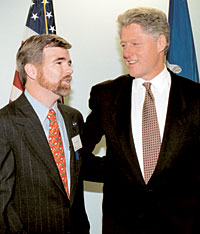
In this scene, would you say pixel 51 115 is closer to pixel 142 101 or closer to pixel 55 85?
pixel 55 85

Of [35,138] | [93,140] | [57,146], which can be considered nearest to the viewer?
[35,138]

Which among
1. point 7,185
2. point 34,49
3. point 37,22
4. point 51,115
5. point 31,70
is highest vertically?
point 37,22

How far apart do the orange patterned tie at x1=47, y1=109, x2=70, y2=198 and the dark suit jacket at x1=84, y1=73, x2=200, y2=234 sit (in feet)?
1.00

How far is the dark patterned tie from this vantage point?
204 centimetres

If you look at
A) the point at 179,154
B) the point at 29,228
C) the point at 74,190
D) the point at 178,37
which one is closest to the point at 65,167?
the point at 74,190

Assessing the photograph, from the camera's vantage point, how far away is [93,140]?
237 cm

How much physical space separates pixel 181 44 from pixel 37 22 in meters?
1.36

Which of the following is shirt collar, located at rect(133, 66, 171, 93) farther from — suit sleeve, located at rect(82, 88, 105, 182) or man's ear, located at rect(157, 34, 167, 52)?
suit sleeve, located at rect(82, 88, 105, 182)

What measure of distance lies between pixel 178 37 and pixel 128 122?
145cm

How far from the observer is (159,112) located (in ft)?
6.89

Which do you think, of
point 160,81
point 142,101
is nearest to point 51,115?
point 142,101

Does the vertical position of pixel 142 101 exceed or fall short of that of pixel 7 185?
it exceeds it

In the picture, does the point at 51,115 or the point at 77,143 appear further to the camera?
the point at 77,143

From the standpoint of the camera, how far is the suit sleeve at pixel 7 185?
1828 mm
